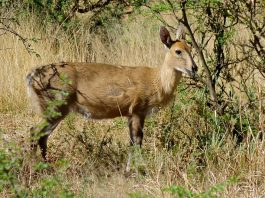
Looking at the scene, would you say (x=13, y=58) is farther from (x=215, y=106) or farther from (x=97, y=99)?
(x=215, y=106)

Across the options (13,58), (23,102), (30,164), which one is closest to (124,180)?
(30,164)

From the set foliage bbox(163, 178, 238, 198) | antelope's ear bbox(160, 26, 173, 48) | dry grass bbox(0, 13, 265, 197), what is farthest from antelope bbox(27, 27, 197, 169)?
foliage bbox(163, 178, 238, 198)

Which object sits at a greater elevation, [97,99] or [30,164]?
[97,99]

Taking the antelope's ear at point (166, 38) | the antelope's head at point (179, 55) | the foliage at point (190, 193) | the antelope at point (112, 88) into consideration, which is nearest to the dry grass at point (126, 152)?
the foliage at point (190, 193)

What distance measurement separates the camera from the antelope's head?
754 cm

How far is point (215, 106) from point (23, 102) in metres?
3.03

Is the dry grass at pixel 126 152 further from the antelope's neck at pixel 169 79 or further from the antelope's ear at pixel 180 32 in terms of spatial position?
the antelope's ear at pixel 180 32

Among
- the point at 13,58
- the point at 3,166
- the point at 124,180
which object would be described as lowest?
the point at 124,180

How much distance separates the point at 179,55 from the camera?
25.2ft

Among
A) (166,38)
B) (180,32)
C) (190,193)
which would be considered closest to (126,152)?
(166,38)

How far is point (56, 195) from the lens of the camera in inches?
219

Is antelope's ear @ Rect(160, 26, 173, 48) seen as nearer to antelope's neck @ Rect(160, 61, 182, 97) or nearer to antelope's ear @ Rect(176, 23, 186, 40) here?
antelope's ear @ Rect(176, 23, 186, 40)

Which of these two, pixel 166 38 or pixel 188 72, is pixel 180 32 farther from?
pixel 188 72

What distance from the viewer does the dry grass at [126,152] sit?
6.04 meters
